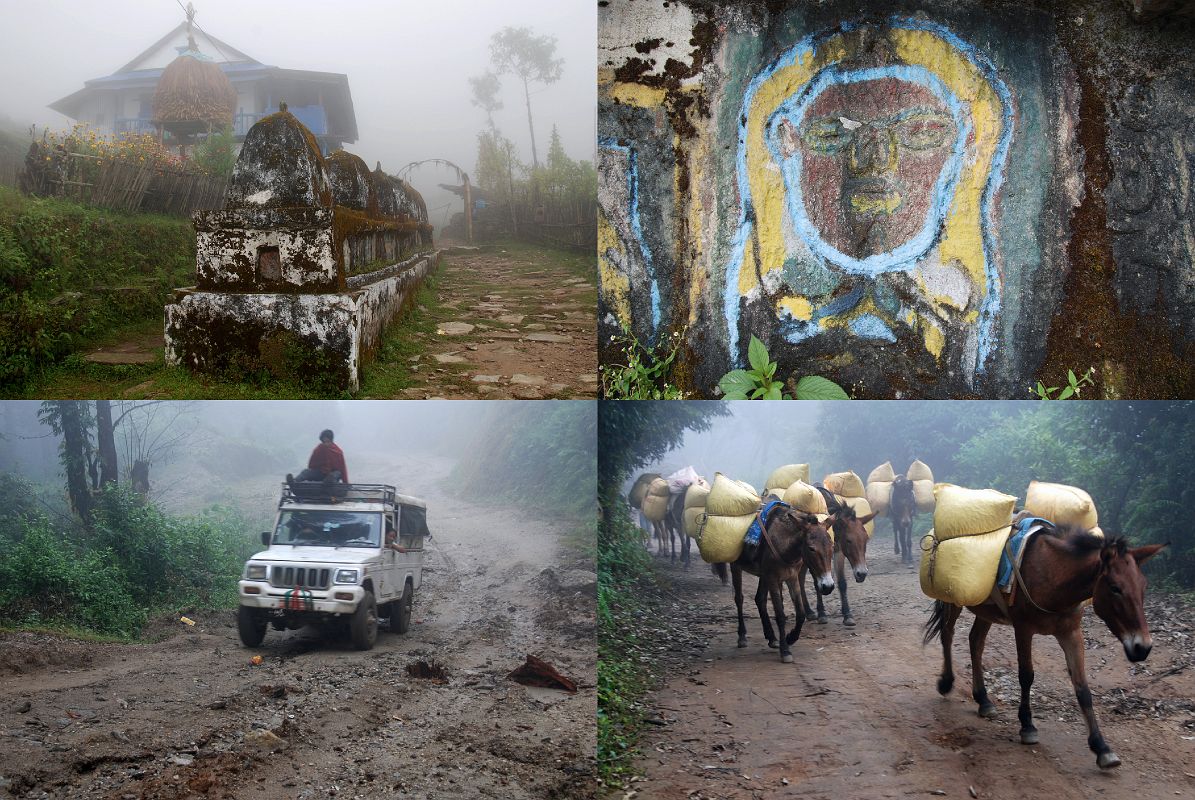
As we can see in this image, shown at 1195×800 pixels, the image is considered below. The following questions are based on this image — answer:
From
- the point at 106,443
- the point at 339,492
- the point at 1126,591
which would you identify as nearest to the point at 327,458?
the point at 339,492

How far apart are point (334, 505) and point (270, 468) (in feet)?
1.16

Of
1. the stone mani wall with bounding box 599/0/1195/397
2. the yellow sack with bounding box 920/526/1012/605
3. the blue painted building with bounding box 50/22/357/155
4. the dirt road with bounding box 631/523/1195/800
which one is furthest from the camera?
the stone mani wall with bounding box 599/0/1195/397

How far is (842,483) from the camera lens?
3.95 meters

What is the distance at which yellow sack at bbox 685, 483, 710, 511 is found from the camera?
4.03 meters

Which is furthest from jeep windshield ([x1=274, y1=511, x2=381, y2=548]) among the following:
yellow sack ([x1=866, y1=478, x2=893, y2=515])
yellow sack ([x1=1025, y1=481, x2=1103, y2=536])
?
yellow sack ([x1=1025, y1=481, x2=1103, y2=536])

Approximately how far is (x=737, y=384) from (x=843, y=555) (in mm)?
1202

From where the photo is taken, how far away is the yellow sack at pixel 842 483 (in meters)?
3.94

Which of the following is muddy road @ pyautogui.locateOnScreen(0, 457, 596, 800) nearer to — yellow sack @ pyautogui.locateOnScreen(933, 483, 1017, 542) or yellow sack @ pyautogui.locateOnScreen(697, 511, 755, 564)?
yellow sack @ pyautogui.locateOnScreen(697, 511, 755, 564)

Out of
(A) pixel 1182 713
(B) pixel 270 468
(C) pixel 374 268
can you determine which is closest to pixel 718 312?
(C) pixel 374 268

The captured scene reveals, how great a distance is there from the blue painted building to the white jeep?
1737 mm

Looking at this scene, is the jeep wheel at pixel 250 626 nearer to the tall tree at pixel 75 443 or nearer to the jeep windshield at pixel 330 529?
the jeep windshield at pixel 330 529

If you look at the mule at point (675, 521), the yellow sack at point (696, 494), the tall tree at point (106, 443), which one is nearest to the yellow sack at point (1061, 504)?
the yellow sack at point (696, 494)

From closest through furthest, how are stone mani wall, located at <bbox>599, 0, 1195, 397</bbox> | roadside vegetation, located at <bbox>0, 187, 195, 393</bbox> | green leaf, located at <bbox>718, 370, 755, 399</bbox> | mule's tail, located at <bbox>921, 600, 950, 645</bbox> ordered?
roadside vegetation, located at <bbox>0, 187, 195, 393</bbox>, mule's tail, located at <bbox>921, 600, 950, 645</bbox>, stone mani wall, located at <bbox>599, 0, 1195, 397</bbox>, green leaf, located at <bbox>718, 370, 755, 399</bbox>

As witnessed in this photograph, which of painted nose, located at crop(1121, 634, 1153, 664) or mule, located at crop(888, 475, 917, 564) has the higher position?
mule, located at crop(888, 475, 917, 564)
